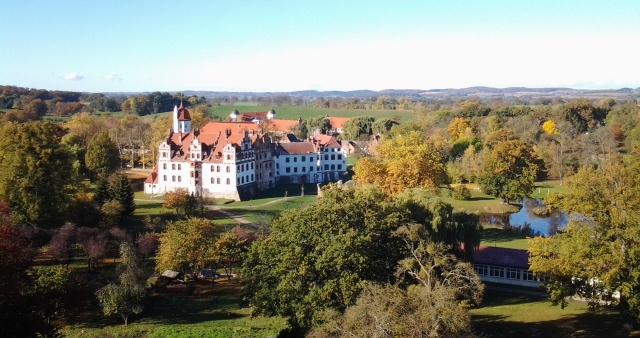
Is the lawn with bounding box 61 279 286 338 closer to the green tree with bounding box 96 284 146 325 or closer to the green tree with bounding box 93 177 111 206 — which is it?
the green tree with bounding box 96 284 146 325

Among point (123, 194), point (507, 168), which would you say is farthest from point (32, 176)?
point (507, 168)

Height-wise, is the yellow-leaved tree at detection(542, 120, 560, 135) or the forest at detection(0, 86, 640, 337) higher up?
the yellow-leaved tree at detection(542, 120, 560, 135)

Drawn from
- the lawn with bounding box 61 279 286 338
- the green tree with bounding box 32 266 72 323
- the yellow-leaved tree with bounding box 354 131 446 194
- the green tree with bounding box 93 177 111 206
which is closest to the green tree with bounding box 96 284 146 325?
the lawn with bounding box 61 279 286 338

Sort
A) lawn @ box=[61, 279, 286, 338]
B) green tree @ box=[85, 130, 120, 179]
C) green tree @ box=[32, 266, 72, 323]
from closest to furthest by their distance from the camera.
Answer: green tree @ box=[32, 266, 72, 323] < lawn @ box=[61, 279, 286, 338] < green tree @ box=[85, 130, 120, 179]

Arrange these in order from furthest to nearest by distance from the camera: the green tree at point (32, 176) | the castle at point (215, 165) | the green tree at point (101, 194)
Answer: the castle at point (215, 165)
the green tree at point (101, 194)
the green tree at point (32, 176)

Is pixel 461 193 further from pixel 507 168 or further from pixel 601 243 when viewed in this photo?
pixel 601 243

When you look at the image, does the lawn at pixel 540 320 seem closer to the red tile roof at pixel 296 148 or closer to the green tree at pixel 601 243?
the green tree at pixel 601 243

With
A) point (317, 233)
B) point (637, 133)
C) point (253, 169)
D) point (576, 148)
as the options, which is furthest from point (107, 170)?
point (637, 133)

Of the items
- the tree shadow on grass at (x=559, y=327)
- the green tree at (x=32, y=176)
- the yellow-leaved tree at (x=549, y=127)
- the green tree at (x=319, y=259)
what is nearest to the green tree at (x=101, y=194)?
the green tree at (x=32, y=176)
